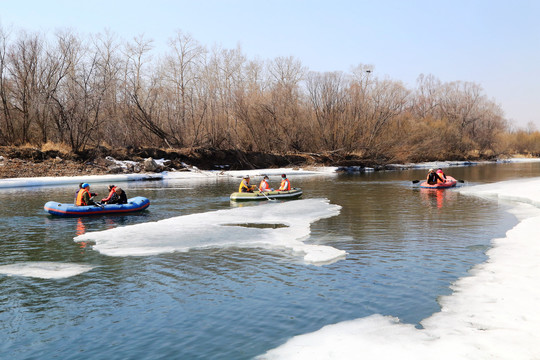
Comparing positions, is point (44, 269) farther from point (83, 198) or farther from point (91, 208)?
point (83, 198)

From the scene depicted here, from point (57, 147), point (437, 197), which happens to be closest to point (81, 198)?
point (437, 197)

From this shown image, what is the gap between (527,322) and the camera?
6.54 metres

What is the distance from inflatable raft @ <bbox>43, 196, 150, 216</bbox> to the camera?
18000 mm

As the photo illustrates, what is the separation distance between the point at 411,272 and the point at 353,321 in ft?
9.93

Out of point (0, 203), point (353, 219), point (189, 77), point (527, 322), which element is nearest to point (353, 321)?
point (527, 322)

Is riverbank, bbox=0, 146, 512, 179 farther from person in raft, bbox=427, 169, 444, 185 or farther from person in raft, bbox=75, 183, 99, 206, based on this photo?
person in raft, bbox=427, 169, 444, 185

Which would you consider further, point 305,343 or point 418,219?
point 418,219

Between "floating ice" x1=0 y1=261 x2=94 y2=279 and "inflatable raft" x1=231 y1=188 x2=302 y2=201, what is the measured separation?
1252cm

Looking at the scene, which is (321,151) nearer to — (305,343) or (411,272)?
(411,272)

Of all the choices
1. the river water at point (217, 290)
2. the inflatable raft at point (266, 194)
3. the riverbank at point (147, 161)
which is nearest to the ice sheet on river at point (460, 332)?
the river water at point (217, 290)

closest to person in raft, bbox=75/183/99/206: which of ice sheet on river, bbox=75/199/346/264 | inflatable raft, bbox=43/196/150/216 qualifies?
inflatable raft, bbox=43/196/150/216

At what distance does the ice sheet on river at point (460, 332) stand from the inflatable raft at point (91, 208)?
13671mm

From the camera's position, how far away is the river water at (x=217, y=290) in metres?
6.51

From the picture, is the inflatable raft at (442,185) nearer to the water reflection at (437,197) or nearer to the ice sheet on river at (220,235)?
the water reflection at (437,197)
